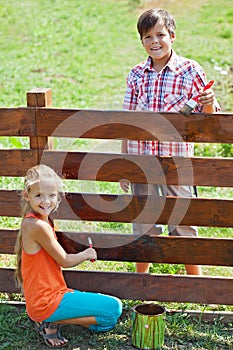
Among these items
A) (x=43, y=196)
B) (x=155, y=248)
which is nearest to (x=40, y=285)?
(x=43, y=196)

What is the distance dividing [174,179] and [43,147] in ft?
2.78

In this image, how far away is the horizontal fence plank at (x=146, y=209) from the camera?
443 cm

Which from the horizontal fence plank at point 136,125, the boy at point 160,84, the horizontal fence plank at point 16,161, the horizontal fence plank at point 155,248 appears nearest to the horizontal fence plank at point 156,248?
the horizontal fence plank at point 155,248

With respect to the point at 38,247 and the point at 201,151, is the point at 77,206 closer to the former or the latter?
the point at 38,247

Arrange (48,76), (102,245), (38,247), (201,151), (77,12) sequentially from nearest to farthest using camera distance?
(38,247), (102,245), (201,151), (48,76), (77,12)

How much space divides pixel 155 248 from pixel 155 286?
10.5 inches

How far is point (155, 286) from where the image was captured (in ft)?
15.2

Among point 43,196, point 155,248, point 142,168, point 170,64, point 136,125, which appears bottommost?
point 155,248

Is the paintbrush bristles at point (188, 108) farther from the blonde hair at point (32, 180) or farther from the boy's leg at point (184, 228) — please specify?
the blonde hair at point (32, 180)

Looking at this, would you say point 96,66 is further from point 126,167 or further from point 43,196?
point 43,196

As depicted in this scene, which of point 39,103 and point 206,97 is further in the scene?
point 39,103

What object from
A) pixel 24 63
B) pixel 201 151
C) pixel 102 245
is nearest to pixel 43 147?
pixel 102 245

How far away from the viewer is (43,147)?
14.8 ft

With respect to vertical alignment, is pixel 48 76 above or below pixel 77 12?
below
